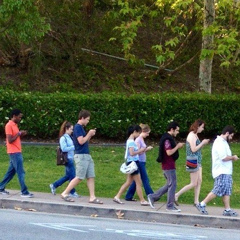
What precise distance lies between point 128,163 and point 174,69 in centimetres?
1454

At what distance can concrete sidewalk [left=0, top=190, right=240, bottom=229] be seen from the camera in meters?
12.1

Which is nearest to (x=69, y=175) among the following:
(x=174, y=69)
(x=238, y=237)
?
(x=238, y=237)

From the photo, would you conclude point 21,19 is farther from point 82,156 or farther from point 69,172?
point 82,156

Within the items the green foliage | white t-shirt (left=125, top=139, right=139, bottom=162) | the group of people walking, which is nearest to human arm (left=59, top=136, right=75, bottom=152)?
the group of people walking

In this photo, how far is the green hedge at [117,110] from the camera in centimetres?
2016

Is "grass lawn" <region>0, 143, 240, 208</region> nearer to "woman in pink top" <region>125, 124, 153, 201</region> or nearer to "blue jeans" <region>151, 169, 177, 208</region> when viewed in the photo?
"woman in pink top" <region>125, 124, 153, 201</region>

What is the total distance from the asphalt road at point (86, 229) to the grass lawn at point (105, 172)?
82.5 inches

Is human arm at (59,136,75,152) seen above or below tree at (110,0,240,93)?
below

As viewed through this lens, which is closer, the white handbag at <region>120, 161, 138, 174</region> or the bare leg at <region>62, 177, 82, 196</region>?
the bare leg at <region>62, 177, 82, 196</region>

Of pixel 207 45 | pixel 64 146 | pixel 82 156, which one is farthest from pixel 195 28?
pixel 82 156

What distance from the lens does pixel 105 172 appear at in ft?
53.2

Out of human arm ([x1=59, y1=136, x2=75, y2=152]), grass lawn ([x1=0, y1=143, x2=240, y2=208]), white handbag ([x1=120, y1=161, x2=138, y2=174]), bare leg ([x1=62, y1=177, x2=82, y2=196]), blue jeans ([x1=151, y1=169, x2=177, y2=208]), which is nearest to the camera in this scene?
blue jeans ([x1=151, y1=169, x2=177, y2=208])

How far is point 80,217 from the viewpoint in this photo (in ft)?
40.5

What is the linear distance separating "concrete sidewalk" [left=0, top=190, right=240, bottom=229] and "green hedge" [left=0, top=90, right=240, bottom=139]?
273 inches
